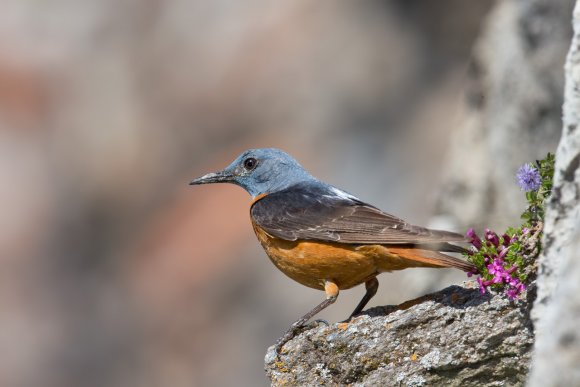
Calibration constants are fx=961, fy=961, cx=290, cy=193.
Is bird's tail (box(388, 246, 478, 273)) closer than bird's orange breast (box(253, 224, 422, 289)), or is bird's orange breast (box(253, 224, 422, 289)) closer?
bird's tail (box(388, 246, 478, 273))

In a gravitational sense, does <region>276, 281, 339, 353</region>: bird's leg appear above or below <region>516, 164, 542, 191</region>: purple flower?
below

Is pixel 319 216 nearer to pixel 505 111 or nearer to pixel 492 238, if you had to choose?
pixel 492 238

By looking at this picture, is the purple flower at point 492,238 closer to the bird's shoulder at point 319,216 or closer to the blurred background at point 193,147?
the bird's shoulder at point 319,216

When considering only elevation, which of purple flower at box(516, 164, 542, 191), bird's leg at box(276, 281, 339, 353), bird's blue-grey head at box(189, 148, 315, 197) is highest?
bird's blue-grey head at box(189, 148, 315, 197)

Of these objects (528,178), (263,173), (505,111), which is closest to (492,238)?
(528,178)

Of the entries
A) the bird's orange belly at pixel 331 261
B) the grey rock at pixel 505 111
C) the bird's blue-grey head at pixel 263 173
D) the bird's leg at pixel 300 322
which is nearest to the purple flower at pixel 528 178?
the bird's orange belly at pixel 331 261

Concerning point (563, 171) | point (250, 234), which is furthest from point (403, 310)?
point (250, 234)

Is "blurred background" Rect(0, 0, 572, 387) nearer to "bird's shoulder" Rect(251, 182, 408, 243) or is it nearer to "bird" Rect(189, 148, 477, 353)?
"bird's shoulder" Rect(251, 182, 408, 243)

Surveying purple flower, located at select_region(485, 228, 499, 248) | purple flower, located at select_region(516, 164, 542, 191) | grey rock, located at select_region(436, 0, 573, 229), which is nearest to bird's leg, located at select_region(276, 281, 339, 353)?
purple flower, located at select_region(485, 228, 499, 248)

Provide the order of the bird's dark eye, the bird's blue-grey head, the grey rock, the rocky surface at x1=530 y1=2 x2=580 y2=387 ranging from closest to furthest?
the rocky surface at x1=530 y1=2 x2=580 y2=387 < the bird's blue-grey head < the bird's dark eye < the grey rock

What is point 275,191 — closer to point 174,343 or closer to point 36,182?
point 174,343
